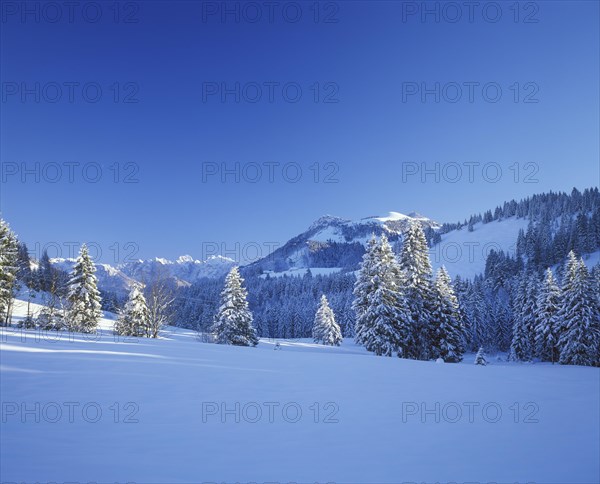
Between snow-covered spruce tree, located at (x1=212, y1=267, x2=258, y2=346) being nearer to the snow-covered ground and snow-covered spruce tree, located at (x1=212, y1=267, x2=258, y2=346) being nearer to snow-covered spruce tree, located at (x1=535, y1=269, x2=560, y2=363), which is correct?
the snow-covered ground

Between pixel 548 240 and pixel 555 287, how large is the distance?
285 feet

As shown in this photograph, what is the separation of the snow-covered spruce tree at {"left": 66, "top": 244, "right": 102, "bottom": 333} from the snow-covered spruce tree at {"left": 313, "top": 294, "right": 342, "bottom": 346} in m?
31.1

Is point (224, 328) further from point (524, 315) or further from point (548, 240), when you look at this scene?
point (548, 240)

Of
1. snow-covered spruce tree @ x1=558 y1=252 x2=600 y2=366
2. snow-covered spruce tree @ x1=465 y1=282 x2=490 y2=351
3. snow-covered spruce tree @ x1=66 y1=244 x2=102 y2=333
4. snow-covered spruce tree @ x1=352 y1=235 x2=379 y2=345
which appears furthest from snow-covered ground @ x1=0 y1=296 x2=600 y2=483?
snow-covered spruce tree @ x1=465 y1=282 x2=490 y2=351

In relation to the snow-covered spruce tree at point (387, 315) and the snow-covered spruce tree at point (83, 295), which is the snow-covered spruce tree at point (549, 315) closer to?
the snow-covered spruce tree at point (387, 315)

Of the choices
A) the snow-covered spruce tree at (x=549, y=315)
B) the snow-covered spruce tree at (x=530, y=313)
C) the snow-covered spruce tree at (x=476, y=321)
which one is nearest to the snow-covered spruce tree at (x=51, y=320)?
the snow-covered spruce tree at (x=549, y=315)

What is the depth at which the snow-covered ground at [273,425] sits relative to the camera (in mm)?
5461

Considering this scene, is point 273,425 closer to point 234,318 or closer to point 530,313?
point 234,318

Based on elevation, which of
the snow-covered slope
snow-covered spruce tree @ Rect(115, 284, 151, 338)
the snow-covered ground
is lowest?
snow-covered spruce tree @ Rect(115, 284, 151, 338)

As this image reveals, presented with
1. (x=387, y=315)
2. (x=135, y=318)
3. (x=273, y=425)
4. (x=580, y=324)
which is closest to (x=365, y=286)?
(x=387, y=315)

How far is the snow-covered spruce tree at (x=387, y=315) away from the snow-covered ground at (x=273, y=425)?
1400 centimetres

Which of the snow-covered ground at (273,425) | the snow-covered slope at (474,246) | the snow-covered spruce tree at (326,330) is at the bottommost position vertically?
the snow-covered spruce tree at (326,330)

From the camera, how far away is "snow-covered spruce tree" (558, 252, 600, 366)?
31781mm

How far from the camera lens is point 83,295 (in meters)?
32.5
